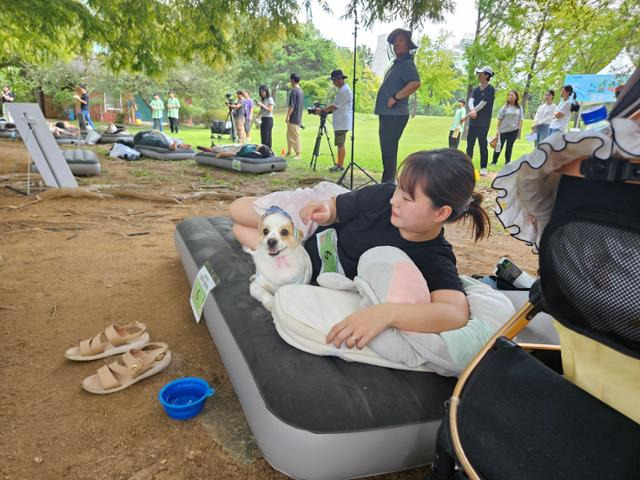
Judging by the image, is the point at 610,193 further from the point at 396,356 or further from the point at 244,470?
the point at 244,470

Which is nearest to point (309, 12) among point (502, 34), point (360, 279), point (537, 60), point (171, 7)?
point (171, 7)

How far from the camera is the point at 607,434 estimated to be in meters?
0.89

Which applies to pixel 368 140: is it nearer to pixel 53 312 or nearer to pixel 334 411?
pixel 53 312

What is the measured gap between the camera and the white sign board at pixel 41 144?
192 inches

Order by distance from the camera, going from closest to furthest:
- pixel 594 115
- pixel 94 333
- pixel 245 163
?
pixel 594 115 → pixel 94 333 → pixel 245 163

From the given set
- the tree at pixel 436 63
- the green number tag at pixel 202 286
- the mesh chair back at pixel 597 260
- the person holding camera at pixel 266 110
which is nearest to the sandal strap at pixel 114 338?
the green number tag at pixel 202 286

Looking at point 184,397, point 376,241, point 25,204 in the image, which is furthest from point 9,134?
point 376,241

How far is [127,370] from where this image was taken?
1830 mm

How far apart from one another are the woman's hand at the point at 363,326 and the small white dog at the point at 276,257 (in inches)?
19.8

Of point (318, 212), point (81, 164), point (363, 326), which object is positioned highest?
point (318, 212)

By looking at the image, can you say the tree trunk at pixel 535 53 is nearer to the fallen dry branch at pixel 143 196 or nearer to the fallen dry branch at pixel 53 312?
the fallen dry branch at pixel 143 196

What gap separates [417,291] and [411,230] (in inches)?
10.5

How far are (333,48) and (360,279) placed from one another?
3176 cm

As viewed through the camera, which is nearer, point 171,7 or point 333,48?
point 171,7
